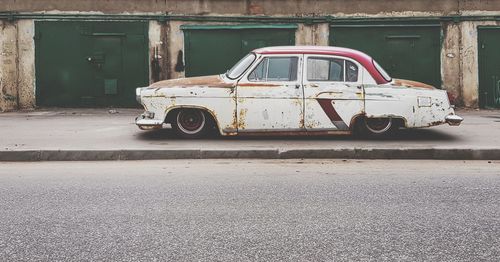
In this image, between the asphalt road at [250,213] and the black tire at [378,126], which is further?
the black tire at [378,126]

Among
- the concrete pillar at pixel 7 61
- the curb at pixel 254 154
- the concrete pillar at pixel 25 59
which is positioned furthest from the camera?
the concrete pillar at pixel 25 59

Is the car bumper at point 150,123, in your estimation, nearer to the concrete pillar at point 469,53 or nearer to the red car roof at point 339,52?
the red car roof at point 339,52

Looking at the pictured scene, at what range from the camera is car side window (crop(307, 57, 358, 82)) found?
9.62 metres

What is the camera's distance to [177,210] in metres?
5.14

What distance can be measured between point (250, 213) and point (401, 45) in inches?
500

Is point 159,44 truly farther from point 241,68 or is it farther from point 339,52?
point 339,52

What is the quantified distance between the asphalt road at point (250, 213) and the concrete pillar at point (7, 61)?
30.1 feet

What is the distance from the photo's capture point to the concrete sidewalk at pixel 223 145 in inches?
329

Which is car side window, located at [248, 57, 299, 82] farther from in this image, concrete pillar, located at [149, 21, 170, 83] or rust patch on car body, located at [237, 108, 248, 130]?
concrete pillar, located at [149, 21, 170, 83]

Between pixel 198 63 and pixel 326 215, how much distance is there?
39.2 ft

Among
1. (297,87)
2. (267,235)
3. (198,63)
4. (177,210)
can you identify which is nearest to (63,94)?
(198,63)

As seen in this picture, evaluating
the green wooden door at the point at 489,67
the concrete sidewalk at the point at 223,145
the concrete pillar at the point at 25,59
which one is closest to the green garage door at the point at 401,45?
the green wooden door at the point at 489,67

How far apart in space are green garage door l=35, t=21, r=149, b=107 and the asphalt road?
894 centimetres

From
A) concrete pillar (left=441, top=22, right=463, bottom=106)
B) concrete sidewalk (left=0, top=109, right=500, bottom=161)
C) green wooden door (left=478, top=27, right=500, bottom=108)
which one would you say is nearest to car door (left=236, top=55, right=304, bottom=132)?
concrete sidewalk (left=0, top=109, right=500, bottom=161)
